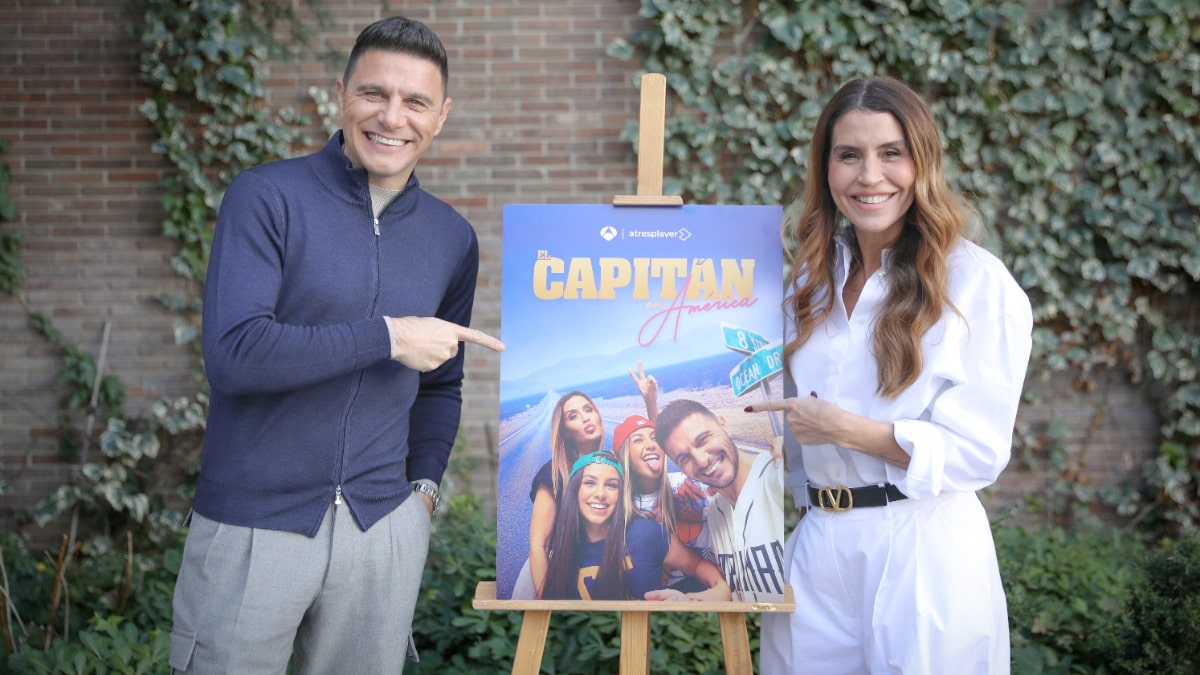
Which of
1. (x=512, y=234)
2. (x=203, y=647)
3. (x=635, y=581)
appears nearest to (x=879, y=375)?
(x=635, y=581)

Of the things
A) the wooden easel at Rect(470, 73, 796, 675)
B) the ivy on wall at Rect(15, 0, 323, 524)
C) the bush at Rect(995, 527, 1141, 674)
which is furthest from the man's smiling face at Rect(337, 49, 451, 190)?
the ivy on wall at Rect(15, 0, 323, 524)

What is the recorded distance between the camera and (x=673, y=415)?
2039mm

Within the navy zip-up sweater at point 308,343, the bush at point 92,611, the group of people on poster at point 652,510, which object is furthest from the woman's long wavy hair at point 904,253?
the bush at point 92,611

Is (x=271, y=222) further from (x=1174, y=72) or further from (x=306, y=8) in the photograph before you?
(x=1174, y=72)

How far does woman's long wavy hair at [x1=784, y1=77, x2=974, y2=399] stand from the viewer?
1.86 meters

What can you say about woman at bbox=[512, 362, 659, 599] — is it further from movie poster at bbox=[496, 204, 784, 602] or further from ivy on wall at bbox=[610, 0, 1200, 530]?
ivy on wall at bbox=[610, 0, 1200, 530]

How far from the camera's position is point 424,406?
2236mm

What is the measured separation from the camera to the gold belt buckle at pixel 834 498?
1.93 m

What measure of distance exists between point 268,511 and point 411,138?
0.82 m

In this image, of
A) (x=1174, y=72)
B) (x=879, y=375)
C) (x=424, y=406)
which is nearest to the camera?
(x=879, y=375)

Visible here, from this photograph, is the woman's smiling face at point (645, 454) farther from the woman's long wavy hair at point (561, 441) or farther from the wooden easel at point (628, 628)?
the wooden easel at point (628, 628)

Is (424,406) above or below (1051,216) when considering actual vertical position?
below

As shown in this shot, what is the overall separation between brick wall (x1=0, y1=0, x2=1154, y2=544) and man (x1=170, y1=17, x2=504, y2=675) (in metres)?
2.45

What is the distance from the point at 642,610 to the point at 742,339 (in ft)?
2.06
